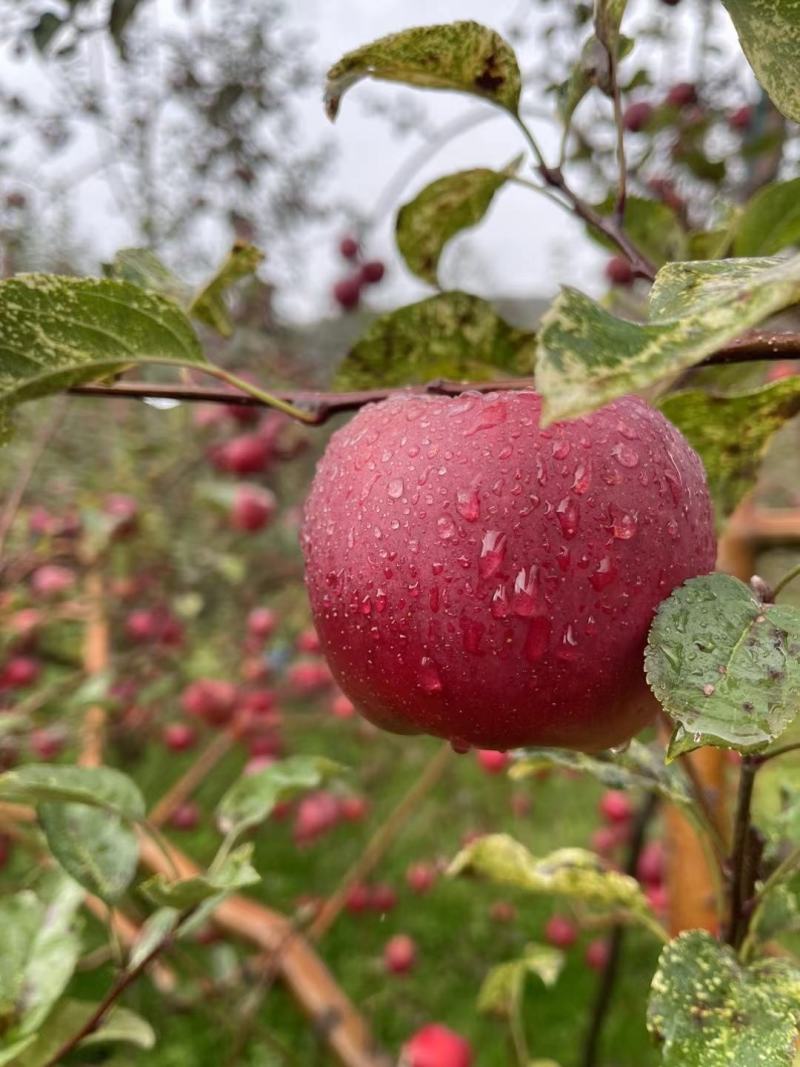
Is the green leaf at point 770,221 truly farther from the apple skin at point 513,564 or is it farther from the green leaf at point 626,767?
the green leaf at point 626,767

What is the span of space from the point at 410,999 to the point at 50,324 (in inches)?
61.4

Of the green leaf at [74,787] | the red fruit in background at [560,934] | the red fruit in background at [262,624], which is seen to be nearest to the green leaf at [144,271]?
the green leaf at [74,787]

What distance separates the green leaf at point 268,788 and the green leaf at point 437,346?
25cm

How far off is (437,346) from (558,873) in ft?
1.14

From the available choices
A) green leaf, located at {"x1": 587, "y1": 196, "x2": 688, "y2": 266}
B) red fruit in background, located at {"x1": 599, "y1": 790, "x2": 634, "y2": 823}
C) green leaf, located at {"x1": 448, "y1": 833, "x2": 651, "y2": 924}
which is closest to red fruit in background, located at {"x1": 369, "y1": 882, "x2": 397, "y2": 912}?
red fruit in background, located at {"x1": 599, "y1": 790, "x2": 634, "y2": 823}

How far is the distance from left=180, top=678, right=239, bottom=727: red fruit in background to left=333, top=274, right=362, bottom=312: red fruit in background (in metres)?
0.84

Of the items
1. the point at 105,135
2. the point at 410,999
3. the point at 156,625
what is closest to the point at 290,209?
the point at 105,135

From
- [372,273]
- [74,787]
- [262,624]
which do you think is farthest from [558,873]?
[372,273]

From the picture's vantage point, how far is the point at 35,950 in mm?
578

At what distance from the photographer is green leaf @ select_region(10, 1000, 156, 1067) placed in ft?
1.83

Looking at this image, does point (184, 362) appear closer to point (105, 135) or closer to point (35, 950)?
point (35, 950)

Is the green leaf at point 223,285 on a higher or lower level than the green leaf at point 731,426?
higher

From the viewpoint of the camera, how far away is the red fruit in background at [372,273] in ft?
6.16

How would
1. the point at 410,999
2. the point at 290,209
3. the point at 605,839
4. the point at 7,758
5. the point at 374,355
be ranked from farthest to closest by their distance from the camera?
the point at 290,209
the point at 605,839
the point at 410,999
the point at 7,758
the point at 374,355
